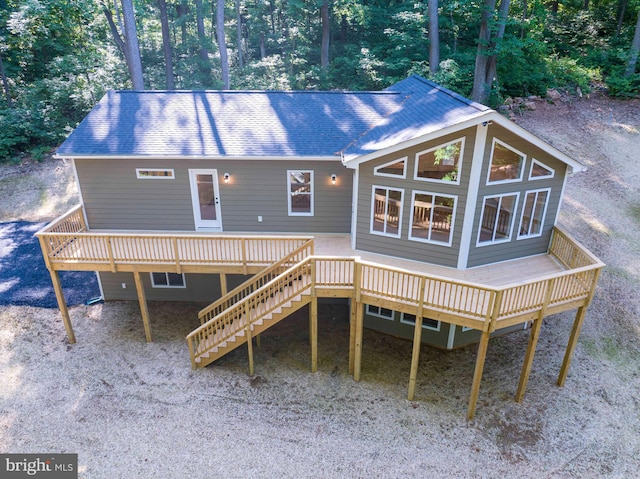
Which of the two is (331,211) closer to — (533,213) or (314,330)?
(314,330)

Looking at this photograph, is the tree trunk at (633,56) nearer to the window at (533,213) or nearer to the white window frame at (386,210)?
the window at (533,213)

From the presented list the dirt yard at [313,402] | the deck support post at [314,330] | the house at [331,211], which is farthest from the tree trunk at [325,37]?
the deck support post at [314,330]

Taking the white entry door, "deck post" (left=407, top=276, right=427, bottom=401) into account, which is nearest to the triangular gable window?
"deck post" (left=407, top=276, right=427, bottom=401)

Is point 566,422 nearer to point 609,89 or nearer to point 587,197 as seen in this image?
point 587,197

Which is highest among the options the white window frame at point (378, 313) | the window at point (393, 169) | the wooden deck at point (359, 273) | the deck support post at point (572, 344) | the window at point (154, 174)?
the window at point (393, 169)

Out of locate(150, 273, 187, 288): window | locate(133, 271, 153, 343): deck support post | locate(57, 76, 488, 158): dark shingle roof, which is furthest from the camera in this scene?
locate(150, 273, 187, 288): window

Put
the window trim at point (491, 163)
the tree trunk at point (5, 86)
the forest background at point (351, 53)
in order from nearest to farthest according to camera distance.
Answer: the window trim at point (491, 163) → the forest background at point (351, 53) → the tree trunk at point (5, 86)

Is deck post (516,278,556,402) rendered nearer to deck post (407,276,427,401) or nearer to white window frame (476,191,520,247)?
white window frame (476,191,520,247)

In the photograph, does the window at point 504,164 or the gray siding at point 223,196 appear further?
the gray siding at point 223,196
